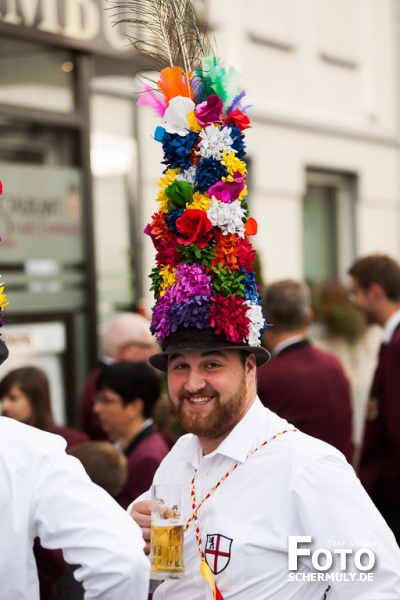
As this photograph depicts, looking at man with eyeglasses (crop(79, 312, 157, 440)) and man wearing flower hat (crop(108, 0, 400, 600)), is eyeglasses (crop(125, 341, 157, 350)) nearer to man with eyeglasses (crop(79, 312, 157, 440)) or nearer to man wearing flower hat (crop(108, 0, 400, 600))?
man with eyeglasses (crop(79, 312, 157, 440))

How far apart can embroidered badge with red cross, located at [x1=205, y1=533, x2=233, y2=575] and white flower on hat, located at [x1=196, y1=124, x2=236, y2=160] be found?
1.01 metres

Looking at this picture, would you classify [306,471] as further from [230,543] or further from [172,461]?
[172,461]

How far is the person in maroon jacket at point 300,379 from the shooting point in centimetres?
545

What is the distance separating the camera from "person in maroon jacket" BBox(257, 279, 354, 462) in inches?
215

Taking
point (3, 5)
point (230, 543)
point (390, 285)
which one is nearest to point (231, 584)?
point (230, 543)

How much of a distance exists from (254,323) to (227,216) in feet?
1.02

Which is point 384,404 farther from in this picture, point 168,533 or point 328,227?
point 328,227

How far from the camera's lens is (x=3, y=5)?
6688 millimetres

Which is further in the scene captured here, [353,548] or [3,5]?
[3,5]

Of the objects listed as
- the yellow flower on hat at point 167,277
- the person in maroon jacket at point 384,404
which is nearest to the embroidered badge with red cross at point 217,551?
the yellow flower on hat at point 167,277

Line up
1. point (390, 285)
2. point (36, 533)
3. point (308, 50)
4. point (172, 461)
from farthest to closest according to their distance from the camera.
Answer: point (308, 50) < point (390, 285) < point (172, 461) < point (36, 533)

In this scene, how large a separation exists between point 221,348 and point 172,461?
426 mm

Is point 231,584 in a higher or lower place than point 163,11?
lower

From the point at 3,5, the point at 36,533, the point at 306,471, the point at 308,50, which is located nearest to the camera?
the point at 36,533
